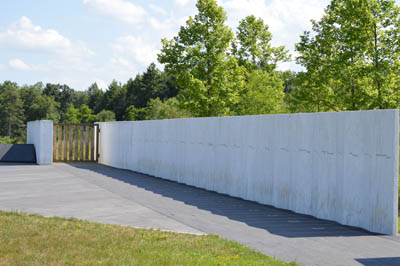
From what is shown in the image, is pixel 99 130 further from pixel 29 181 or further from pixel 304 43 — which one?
pixel 304 43

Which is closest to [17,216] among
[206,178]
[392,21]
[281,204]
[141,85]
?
[281,204]

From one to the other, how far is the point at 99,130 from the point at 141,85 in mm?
62210

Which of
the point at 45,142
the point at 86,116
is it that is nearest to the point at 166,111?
the point at 45,142

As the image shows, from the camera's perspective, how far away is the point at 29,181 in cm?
1616

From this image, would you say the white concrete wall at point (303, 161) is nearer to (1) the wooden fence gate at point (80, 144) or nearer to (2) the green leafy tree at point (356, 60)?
(1) the wooden fence gate at point (80, 144)

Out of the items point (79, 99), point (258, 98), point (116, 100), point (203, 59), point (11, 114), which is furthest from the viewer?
point (79, 99)

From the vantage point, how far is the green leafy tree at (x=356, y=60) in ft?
84.3

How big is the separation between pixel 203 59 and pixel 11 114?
228ft

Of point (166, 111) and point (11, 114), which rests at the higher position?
point (11, 114)

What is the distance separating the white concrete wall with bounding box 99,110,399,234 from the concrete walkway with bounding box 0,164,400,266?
34 centimetres

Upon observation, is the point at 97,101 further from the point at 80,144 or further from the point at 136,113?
the point at 80,144

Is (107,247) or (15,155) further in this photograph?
(15,155)

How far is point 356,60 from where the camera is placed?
2930cm

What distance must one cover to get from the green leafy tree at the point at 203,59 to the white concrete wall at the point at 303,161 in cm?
1477
